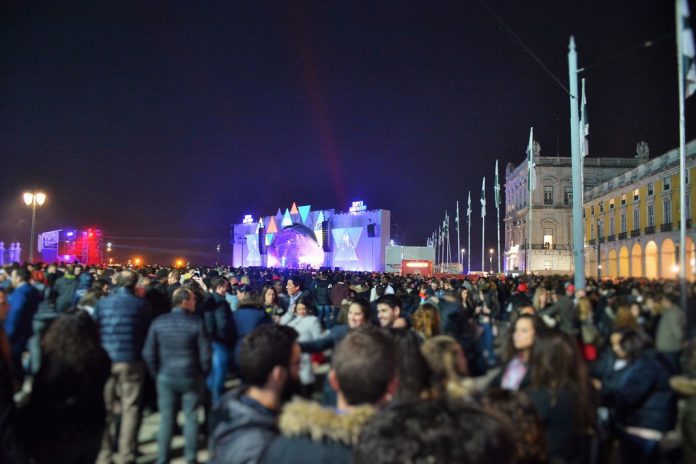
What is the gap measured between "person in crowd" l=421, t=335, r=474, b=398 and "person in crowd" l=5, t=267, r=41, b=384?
18.4 ft

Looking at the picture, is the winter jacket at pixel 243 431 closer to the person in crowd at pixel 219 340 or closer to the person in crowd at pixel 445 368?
the person in crowd at pixel 445 368

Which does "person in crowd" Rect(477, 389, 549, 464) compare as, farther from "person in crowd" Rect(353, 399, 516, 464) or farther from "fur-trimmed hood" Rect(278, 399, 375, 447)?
"person in crowd" Rect(353, 399, 516, 464)

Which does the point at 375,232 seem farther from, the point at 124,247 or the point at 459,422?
the point at 459,422

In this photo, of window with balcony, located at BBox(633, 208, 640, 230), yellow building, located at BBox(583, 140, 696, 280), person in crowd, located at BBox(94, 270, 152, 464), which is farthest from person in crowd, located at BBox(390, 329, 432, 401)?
window with balcony, located at BBox(633, 208, 640, 230)

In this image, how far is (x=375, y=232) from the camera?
59.4m

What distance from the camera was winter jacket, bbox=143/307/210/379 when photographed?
5.70 m

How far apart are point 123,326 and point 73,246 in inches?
1599

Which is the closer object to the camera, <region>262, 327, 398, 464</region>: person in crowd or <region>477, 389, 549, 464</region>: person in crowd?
<region>262, 327, 398, 464</region>: person in crowd

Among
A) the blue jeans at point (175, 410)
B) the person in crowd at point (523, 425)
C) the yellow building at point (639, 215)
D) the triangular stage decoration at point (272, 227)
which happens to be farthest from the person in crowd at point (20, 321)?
the triangular stage decoration at point (272, 227)

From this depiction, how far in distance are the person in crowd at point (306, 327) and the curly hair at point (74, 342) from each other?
1924mm

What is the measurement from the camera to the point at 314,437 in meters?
2.42

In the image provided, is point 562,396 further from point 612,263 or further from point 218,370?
point 612,263

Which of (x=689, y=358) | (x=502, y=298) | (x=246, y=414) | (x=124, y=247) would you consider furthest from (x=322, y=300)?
(x=124, y=247)

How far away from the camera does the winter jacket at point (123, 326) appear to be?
241 inches
